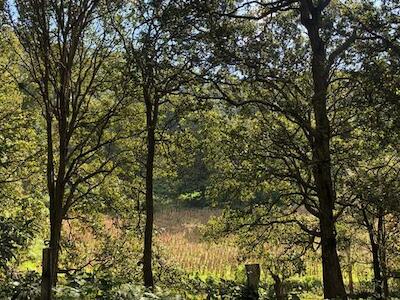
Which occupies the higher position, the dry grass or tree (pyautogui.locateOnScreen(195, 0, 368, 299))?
tree (pyautogui.locateOnScreen(195, 0, 368, 299))

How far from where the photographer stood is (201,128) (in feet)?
39.7

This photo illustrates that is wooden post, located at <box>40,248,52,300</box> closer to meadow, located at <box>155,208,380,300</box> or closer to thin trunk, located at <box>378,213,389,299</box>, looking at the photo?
thin trunk, located at <box>378,213,389,299</box>

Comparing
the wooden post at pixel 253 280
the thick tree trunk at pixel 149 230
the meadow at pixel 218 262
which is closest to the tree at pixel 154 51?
the thick tree trunk at pixel 149 230

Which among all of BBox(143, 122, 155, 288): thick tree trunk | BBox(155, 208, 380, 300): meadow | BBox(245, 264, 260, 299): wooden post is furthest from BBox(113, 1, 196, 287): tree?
BBox(155, 208, 380, 300): meadow

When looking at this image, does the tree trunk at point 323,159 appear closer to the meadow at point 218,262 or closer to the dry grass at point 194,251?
the meadow at point 218,262

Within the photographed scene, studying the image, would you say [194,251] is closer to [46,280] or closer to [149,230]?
[149,230]

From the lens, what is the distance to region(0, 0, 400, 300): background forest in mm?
5348

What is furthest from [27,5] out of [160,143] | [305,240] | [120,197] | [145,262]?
[305,240]

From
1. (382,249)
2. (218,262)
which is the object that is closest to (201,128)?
(382,249)

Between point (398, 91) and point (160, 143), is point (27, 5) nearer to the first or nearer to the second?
point (398, 91)

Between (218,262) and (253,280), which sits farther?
(218,262)

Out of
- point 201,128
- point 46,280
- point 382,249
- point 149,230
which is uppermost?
point 201,128

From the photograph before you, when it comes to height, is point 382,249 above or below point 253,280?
above

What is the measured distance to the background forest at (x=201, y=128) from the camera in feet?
17.5
